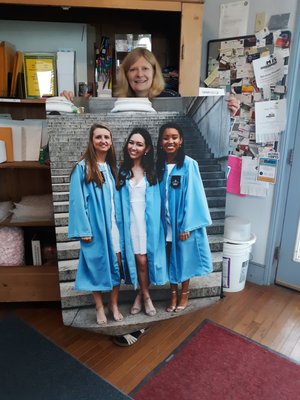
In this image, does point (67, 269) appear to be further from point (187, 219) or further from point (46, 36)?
point (46, 36)

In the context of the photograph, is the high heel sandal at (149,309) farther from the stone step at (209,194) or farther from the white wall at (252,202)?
the white wall at (252,202)

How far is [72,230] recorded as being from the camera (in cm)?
152

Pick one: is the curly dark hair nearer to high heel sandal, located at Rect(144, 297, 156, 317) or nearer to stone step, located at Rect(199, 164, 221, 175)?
stone step, located at Rect(199, 164, 221, 175)

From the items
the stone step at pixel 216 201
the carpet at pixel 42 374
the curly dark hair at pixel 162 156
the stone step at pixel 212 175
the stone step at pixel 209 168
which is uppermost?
the curly dark hair at pixel 162 156

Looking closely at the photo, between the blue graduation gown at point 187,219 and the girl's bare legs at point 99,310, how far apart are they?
37cm

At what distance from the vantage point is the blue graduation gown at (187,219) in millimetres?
1537

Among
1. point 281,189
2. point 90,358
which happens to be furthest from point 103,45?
point 90,358

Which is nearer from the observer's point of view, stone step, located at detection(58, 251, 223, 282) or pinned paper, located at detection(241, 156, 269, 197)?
stone step, located at detection(58, 251, 223, 282)

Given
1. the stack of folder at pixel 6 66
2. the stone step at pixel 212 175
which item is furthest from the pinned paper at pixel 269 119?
the stack of folder at pixel 6 66

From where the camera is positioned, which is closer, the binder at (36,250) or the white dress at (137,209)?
the white dress at (137,209)

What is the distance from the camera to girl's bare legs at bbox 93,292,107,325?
1620 millimetres

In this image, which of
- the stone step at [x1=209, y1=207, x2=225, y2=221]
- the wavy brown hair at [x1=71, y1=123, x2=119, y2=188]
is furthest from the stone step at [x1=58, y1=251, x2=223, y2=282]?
the stone step at [x1=209, y1=207, x2=225, y2=221]

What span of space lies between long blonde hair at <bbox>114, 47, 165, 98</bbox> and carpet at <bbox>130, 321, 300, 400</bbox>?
4.67 ft

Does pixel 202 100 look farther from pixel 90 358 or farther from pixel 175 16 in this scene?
pixel 90 358
